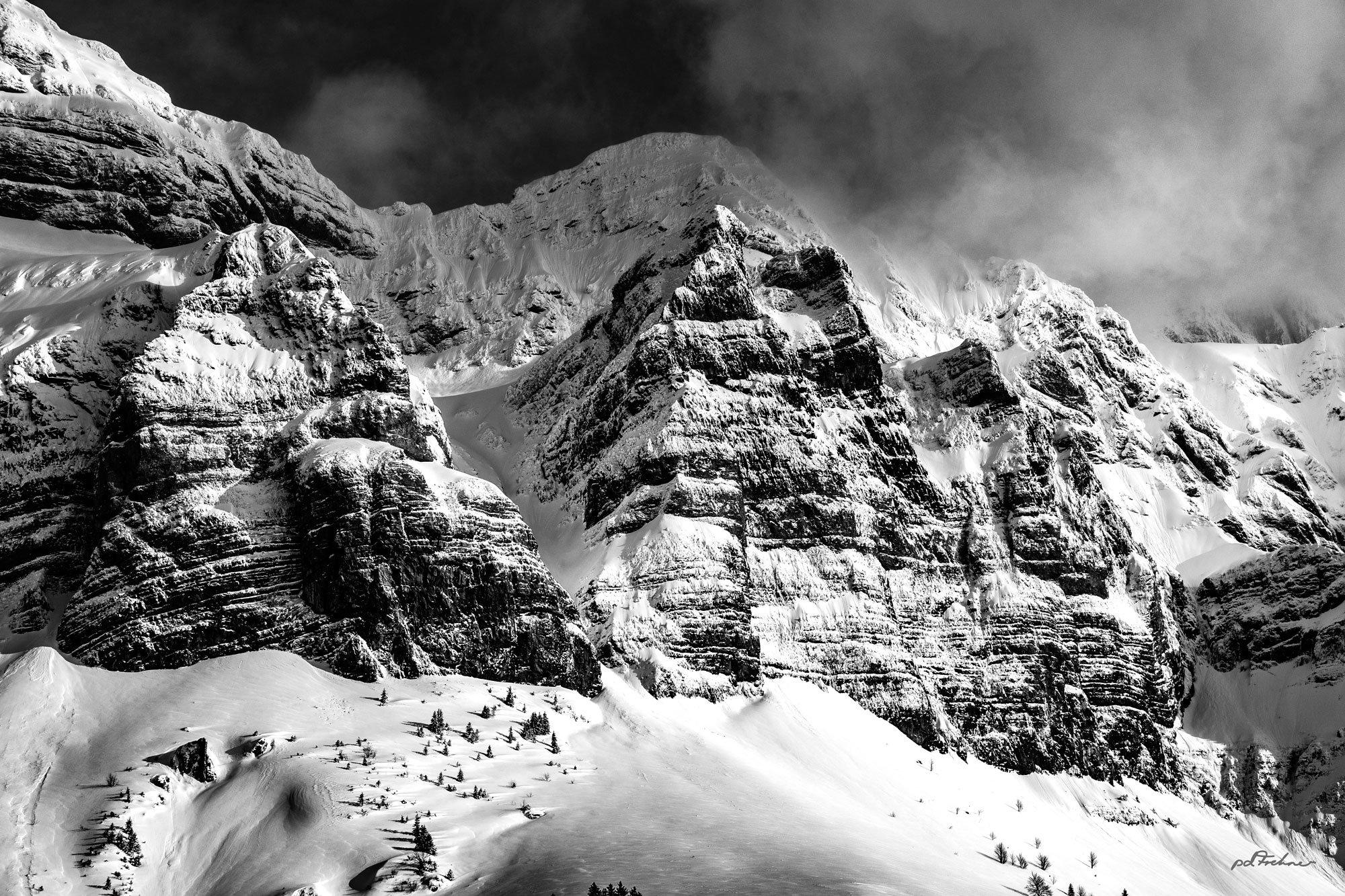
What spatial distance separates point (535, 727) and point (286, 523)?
20304 mm

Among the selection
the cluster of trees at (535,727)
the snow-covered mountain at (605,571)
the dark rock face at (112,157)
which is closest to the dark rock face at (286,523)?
the snow-covered mountain at (605,571)

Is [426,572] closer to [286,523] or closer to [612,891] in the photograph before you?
[286,523]

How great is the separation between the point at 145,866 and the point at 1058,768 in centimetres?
7090

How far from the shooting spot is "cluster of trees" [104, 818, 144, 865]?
174 ft

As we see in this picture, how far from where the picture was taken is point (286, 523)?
76438 mm

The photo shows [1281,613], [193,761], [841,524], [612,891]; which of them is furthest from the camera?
[1281,613]

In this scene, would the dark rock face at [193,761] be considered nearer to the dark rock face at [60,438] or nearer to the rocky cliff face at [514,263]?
the dark rock face at [60,438]

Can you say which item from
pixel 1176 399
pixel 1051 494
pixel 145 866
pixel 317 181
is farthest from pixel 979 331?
pixel 145 866

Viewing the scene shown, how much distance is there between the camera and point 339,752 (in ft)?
196

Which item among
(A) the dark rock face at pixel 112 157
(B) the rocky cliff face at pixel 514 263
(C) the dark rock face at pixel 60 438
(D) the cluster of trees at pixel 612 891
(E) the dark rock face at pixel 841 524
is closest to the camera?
(D) the cluster of trees at pixel 612 891

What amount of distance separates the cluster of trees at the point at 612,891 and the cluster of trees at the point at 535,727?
22.1 meters

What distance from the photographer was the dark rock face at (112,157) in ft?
438

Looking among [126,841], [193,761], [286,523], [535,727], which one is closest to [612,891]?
[126,841]

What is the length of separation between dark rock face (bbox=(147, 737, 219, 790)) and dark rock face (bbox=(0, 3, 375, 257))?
88.8 metres
